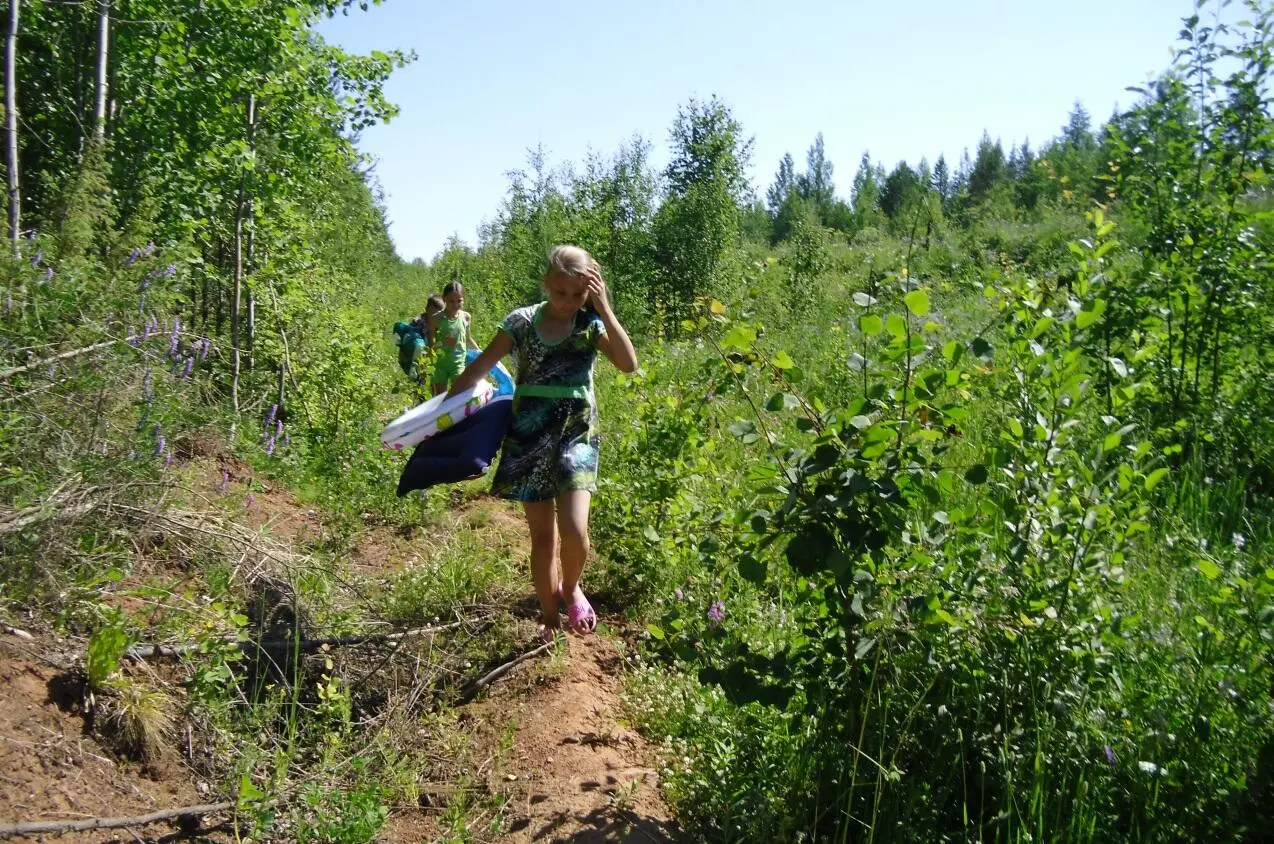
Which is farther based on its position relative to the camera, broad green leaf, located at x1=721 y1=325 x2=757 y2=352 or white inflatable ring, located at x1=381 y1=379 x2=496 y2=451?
white inflatable ring, located at x1=381 y1=379 x2=496 y2=451

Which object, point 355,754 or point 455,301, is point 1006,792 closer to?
point 355,754

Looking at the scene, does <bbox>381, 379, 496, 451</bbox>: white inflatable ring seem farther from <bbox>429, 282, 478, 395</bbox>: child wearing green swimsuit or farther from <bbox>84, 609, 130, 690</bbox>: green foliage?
<bbox>429, 282, 478, 395</bbox>: child wearing green swimsuit

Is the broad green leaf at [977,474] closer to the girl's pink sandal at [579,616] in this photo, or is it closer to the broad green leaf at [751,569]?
the broad green leaf at [751,569]

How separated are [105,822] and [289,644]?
1.04 metres

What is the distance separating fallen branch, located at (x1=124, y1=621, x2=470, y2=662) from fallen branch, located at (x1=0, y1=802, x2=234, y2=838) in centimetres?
60

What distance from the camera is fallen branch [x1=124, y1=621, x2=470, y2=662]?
10.4 feet

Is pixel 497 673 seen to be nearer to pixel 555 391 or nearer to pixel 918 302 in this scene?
pixel 555 391

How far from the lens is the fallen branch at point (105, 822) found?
2.34m

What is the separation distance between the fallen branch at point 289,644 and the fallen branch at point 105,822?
595 mm

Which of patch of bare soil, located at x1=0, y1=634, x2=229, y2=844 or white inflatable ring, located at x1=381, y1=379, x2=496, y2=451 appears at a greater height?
white inflatable ring, located at x1=381, y1=379, x2=496, y2=451

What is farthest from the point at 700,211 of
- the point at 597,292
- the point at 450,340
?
the point at 597,292

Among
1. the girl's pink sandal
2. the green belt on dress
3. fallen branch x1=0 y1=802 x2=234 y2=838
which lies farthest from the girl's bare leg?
fallen branch x1=0 y1=802 x2=234 y2=838

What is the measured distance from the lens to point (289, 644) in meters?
3.50

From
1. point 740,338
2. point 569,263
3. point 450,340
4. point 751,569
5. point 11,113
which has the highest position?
point 11,113
